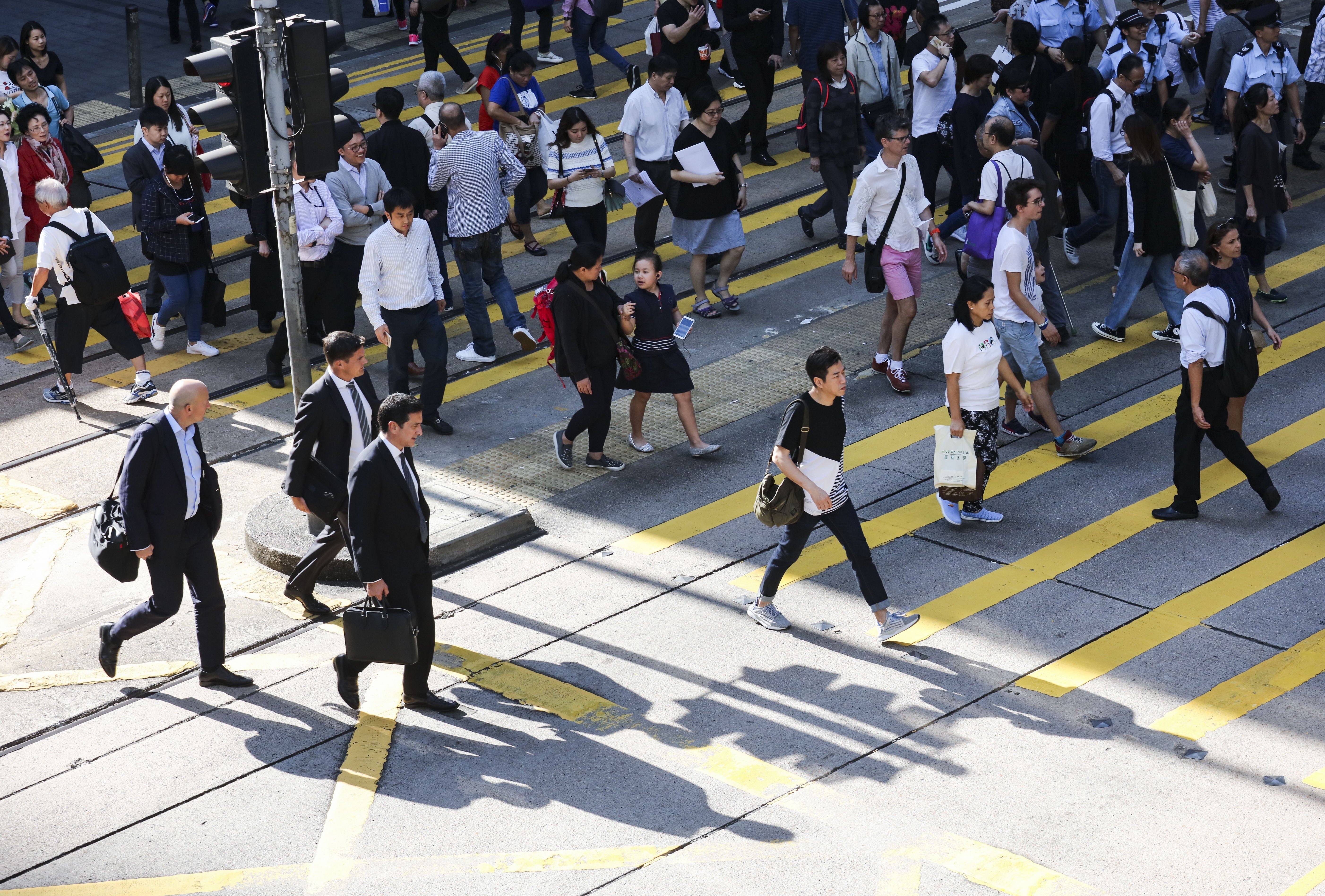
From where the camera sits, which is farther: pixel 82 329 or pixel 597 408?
pixel 82 329

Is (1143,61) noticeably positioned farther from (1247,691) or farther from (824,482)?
(1247,691)

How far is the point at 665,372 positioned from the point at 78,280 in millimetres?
4532

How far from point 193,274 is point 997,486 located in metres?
6.69

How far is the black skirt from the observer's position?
34.2ft

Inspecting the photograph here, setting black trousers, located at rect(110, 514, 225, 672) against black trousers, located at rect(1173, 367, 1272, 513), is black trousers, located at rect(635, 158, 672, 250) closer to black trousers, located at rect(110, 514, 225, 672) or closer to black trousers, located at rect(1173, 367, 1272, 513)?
black trousers, located at rect(1173, 367, 1272, 513)

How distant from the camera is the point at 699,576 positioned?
9.15 metres

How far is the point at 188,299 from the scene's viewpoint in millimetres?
12703

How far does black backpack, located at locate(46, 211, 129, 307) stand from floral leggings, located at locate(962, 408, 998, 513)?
20.8 feet

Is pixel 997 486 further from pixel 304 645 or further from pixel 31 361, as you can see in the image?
pixel 31 361

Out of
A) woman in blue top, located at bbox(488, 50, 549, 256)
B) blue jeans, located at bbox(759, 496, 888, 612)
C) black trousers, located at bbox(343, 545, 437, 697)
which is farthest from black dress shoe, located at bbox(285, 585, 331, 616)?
woman in blue top, located at bbox(488, 50, 549, 256)

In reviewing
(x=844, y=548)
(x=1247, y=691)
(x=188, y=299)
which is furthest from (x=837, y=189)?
(x=1247, y=691)

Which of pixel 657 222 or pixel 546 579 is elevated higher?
pixel 657 222

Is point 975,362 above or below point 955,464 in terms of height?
above

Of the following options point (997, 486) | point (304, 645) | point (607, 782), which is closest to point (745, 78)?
point (997, 486)
